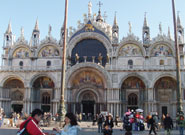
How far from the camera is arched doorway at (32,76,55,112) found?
39.5 metres

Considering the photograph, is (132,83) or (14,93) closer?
(132,83)

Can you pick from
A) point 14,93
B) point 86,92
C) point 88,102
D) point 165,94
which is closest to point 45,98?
point 14,93

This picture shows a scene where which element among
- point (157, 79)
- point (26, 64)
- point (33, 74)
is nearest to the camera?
point (157, 79)

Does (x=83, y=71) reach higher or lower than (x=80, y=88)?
higher

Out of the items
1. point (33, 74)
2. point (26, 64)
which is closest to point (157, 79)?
point (33, 74)

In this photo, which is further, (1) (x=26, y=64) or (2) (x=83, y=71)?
(1) (x=26, y=64)

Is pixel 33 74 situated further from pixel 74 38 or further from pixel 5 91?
pixel 74 38

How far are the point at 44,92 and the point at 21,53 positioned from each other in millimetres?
8528

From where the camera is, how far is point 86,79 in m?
37.6

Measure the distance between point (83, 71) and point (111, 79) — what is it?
4.82m

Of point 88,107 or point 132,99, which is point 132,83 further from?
point 88,107

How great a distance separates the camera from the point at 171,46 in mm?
37500

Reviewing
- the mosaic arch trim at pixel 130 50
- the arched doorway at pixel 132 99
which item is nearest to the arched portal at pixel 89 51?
the mosaic arch trim at pixel 130 50

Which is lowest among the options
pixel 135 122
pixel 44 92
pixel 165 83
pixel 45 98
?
pixel 135 122
